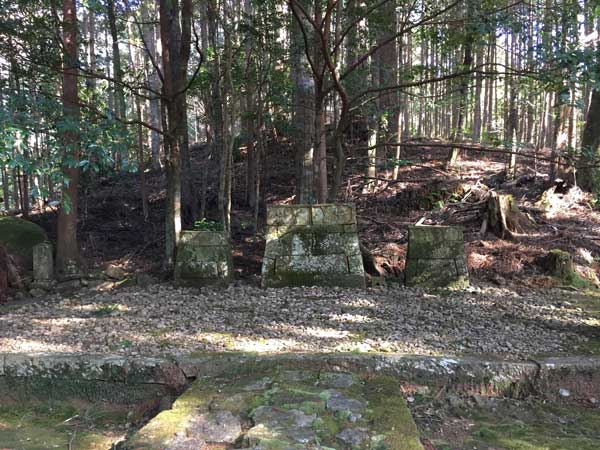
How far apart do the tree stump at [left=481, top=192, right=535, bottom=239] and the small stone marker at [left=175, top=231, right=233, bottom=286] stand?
5.01 m

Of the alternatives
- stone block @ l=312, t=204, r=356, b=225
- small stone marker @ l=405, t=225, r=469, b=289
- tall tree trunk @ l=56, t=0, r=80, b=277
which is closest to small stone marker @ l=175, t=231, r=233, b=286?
stone block @ l=312, t=204, r=356, b=225

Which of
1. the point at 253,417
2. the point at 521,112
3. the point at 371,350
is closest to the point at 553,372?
the point at 371,350

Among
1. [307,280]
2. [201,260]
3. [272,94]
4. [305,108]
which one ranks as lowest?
[307,280]

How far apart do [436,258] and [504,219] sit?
9.26 feet

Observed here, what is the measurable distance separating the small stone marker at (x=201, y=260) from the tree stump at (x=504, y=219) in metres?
5.01

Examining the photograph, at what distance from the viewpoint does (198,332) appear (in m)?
4.85

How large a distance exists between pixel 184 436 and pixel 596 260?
746 centimetres

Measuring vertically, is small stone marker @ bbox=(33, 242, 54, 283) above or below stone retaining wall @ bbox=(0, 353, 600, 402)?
above

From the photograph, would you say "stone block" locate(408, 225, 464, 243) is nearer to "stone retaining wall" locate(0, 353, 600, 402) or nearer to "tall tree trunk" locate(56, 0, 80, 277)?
"stone retaining wall" locate(0, 353, 600, 402)

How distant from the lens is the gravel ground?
450 cm

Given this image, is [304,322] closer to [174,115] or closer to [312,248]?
[312,248]

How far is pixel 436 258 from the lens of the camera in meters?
6.82

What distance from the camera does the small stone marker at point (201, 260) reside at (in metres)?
6.88

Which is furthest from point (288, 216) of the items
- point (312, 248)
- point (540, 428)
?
point (540, 428)
